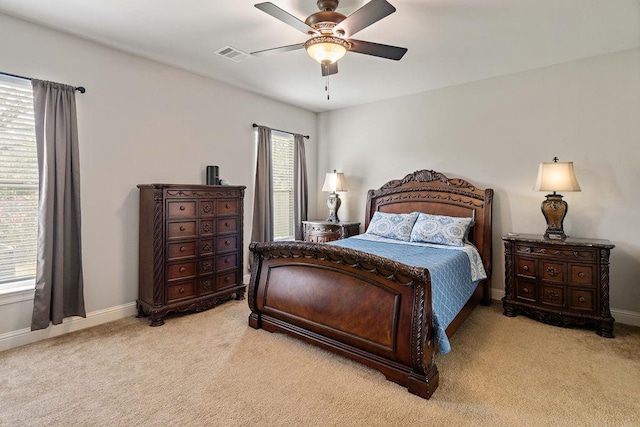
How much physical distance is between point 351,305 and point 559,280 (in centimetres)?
230

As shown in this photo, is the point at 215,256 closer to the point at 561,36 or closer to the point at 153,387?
the point at 153,387

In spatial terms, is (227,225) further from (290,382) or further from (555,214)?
(555,214)

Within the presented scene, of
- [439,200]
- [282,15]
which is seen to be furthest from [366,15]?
[439,200]

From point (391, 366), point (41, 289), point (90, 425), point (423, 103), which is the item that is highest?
point (423, 103)

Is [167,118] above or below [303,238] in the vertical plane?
above

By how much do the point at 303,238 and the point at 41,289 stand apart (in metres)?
3.38

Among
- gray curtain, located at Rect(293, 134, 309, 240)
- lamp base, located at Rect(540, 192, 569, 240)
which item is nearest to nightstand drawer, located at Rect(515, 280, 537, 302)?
lamp base, located at Rect(540, 192, 569, 240)

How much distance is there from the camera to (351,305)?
248 centimetres

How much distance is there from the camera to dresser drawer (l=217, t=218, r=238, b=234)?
148 inches

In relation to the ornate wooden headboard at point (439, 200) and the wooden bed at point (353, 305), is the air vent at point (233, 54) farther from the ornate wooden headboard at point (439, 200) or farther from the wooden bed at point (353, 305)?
the ornate wooden headboard at point (439, 200)

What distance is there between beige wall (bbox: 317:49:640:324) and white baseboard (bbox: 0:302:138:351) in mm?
3554

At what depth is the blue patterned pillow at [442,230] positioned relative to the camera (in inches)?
147

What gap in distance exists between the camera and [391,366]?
2252 millimetres

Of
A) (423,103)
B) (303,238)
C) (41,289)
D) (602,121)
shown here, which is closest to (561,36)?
(602,121)
